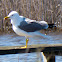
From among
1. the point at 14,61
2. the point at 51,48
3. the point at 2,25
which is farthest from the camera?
the point at 2,25

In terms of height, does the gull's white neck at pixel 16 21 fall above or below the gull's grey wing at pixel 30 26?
above

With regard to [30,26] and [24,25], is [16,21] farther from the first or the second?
[30,26]

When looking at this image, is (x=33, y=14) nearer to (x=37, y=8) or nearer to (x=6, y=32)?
(x=37, y=8)

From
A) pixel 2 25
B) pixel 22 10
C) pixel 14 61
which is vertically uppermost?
pixel 22 10

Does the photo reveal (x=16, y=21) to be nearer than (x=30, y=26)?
Yes

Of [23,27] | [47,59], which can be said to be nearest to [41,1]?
[23,27]

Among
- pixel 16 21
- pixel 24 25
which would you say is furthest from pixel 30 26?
pixel 16 21

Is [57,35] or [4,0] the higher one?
[4,0]

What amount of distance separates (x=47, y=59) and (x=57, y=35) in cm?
548

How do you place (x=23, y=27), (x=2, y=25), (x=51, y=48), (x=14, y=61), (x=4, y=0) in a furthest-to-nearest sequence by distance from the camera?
(x=2, y=25), (x=4, y=0), (x=14, y=61), (x=23, y=27), (x=51, y=48)

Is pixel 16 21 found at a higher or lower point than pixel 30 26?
higher

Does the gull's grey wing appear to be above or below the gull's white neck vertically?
below

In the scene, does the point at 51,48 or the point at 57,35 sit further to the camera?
the point at 57,35

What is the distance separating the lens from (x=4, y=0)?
7746 millimetres
